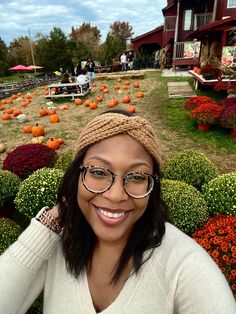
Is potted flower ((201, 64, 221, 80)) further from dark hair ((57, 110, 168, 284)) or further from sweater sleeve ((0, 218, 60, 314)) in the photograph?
sweater sleeve ((0, 218, 60, 314))

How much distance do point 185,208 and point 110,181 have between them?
234 centimetres

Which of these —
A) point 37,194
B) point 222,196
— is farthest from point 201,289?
point 37,194

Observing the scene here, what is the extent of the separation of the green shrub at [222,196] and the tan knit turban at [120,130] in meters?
2.62

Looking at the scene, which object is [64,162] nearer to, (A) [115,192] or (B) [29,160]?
(B) [29,160]

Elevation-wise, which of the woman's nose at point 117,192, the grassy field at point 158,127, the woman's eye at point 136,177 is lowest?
the grassy field at point 158,127

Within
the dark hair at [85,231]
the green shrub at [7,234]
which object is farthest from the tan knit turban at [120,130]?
the green shrub at [7,234]

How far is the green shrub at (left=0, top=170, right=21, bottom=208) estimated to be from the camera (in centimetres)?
423

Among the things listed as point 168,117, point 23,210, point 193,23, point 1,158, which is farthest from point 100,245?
point 193,23

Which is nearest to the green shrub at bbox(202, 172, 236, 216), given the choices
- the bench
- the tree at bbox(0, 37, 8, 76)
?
the bench

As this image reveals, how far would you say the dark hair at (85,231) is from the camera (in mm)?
1533

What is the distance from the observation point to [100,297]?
61.3 inches

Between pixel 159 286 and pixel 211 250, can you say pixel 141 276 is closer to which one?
pixel 159 286

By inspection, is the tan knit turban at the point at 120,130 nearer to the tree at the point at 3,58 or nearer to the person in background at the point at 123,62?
the person in background at the point at 123,62

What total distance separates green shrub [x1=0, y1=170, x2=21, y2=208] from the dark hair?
9.71 ft
